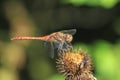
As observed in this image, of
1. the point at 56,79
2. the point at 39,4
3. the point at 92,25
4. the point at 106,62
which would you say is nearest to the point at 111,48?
the point at 106,62

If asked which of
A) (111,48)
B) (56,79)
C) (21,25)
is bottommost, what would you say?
(56,79)

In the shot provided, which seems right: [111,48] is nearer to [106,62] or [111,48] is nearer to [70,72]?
[106,62]

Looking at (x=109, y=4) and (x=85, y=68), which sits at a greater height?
(x=109, y=4)

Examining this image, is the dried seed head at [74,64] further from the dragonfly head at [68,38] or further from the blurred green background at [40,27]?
the blurred green background at [40,27]

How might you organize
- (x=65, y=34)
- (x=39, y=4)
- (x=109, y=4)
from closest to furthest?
(x=65, y=34) → (x=109, y=4) → (x=39, y=4)

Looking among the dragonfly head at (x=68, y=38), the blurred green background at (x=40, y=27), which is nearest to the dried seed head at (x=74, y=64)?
the dragonfly head at (x=68, y=38)

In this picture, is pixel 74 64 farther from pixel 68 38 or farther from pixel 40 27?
pixel 40 27

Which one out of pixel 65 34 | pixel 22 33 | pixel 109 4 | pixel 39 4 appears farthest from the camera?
pixel 39 4

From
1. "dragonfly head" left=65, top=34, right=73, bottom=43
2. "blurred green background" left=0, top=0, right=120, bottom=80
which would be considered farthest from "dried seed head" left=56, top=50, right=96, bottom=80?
"blurred green background" left=0, top=0, right=120, bottom=80

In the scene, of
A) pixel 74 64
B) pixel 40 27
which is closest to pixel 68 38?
pixel 74 64
